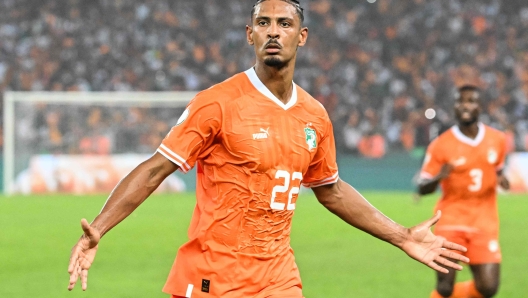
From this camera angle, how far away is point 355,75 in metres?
29.3

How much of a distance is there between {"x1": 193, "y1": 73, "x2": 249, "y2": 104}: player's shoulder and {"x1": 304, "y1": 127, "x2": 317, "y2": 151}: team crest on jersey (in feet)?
1.41

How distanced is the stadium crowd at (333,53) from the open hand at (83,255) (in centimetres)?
2169

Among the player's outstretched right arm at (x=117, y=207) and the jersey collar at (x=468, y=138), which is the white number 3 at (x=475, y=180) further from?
the player's outstretched right arm at (x=117, y=207)

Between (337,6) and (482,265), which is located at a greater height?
(337,6)

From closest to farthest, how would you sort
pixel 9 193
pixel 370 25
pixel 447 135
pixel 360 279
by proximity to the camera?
pixel 447 135
pixel 360 279
pixel 9 193
pixel 370 25

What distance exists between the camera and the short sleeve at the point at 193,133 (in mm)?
4336

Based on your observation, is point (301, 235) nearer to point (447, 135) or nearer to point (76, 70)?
point (447, 135)

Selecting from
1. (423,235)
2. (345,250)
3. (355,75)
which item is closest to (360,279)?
(345,250)

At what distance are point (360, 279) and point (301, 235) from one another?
13.8 feet

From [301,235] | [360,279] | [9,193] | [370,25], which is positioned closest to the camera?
[360,279]

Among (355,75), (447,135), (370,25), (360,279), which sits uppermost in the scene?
(370,25)

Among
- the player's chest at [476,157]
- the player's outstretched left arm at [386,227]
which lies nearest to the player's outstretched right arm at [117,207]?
the player's outstretched left arm at [386,227]

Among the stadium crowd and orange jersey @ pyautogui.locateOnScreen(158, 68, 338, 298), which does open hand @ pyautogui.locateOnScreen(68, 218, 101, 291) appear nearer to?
orange jersey @ pyautogui.locateOnScreen(158, 68, 338, 298)

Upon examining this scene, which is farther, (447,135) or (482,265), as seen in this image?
(447,135)
